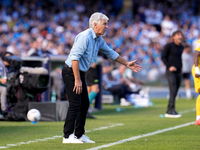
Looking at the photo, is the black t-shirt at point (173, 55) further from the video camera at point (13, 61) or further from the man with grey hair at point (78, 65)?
the man with grey hair at point (78, 65)

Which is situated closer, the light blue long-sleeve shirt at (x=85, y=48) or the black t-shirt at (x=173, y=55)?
the light blue long-sleeve shirt at (x=85, y=48)

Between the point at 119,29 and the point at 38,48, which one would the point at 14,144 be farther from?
the point at 119,29

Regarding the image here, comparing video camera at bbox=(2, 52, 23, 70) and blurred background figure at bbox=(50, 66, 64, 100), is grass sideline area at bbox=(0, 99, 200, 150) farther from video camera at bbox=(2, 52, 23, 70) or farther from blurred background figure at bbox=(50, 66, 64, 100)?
blurred background figure at bbox=(50, 66, 64, 100)

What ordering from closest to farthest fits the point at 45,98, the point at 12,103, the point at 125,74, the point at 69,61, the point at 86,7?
the point at 69,61 → the point at 12,103 → the point at 45,98 → the point at 125,74 → the point at 86,7

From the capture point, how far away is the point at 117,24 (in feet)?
115

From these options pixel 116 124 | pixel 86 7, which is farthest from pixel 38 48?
pixel 86 7

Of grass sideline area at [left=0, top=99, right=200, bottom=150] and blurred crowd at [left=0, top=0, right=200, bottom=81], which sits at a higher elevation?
blurred crowd at [left=0, top=0, right=200, bottom=81]

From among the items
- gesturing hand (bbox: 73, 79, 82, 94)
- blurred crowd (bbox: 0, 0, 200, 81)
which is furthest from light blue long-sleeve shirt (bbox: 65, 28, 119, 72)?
blurred crowd (bbox: 0, 0, 200, 81)

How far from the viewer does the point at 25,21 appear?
3086cm

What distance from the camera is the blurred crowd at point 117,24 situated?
2805 cm

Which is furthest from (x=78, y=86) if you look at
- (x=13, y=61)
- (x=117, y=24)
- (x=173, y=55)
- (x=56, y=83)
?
(x=117, y=24)

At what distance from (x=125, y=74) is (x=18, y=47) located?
7439 mm

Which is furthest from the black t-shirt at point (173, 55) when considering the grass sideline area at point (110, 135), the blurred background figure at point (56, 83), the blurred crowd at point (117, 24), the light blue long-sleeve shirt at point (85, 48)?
the blurred crowd at point (117, 24)

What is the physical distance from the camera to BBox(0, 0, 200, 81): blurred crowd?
1104 inches
